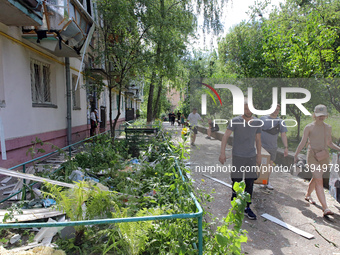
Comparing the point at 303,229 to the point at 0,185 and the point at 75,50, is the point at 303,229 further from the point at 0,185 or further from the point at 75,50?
the point at 75,50

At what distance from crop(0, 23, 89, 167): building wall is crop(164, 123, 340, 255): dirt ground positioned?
487 cm

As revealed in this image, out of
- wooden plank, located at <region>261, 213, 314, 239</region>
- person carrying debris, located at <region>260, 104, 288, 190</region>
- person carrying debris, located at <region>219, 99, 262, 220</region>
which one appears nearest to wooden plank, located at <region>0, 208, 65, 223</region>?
person carrying debris, located at <region>219, 99, 262, 220</region>

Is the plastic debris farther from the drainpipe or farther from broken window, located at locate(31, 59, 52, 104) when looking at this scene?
the drainpipe

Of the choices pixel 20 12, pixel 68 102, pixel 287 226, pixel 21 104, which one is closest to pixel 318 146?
pixel 287 226

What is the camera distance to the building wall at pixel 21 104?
5.59 m

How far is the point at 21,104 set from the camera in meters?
6.16

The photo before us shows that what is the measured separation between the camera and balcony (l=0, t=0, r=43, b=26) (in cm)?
463

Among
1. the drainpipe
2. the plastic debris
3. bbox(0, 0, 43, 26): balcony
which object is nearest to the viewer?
the plastic debris

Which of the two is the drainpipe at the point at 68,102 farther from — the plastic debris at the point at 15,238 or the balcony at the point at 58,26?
the plastic debris at the point at 15,238

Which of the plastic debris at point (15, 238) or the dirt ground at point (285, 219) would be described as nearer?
the plastic debris at point (15, 238)

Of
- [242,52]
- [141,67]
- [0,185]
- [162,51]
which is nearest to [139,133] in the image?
[141,67]

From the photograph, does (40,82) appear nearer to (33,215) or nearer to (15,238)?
(33,215)

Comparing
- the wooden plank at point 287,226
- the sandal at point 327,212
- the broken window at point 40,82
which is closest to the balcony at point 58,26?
the broken window at point 40,82

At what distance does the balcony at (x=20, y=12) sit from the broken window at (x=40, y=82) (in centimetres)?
184
